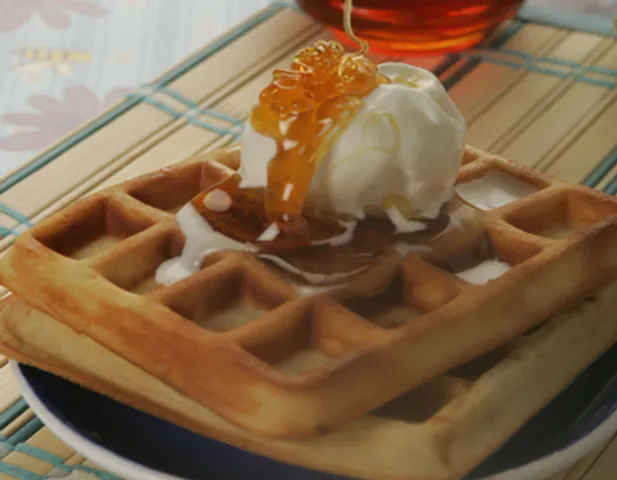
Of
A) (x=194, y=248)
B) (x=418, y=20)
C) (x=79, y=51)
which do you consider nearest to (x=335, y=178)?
(x=194, y=248)

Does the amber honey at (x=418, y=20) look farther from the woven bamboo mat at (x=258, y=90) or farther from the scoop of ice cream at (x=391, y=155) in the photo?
the scoop of ice cream at (x=391, y=155)

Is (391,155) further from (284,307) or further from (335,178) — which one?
(284,307)

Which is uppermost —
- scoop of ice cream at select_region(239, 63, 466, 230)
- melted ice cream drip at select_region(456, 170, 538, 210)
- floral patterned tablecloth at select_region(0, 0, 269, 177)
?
scoop of ice cream at select_region(239, 63, 466, 230)

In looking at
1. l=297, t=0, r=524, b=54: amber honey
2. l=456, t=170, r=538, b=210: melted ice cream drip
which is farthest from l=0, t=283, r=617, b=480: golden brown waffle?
l=297, t=0, r=524, b=54: amber honey

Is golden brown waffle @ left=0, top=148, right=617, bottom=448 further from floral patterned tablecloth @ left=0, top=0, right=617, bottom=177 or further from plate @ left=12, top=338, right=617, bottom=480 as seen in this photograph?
floral patterned tablecloth @ left=0, top=0, right=617, bottom=177

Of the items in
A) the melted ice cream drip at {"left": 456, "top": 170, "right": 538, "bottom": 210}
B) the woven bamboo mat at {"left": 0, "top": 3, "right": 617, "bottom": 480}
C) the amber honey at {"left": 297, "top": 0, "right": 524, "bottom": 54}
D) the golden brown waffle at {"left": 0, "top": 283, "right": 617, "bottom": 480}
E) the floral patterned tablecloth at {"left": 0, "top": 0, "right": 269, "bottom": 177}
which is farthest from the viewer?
the floral patterned tablecloth at {"left": 0, "top": 0, "right": 269, "bottom": 177}

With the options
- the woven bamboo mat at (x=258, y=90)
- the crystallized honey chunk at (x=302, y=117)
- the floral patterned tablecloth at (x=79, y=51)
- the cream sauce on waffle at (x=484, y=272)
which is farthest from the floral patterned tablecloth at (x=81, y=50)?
the cream sauce on waffle at (x=484, y=272)

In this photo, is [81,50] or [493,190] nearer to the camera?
[493,190]
